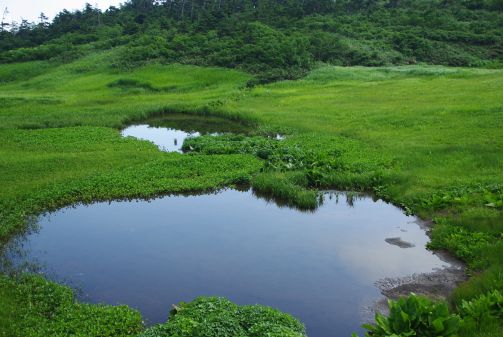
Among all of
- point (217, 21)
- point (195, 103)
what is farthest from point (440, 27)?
point (195, 103)

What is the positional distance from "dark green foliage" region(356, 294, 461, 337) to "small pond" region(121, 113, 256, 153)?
20.7 metres

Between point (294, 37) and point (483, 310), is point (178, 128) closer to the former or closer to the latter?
point (483, 310)

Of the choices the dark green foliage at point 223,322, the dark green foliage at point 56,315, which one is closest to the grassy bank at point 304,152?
the dark green foliage at point 56,315

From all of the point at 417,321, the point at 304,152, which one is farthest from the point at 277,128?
the point at 417,321

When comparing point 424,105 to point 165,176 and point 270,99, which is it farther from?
point 165,176

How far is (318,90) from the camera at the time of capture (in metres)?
45.9

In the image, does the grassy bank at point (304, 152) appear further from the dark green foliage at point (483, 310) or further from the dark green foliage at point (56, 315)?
the dark green foliage at point (483, 310)

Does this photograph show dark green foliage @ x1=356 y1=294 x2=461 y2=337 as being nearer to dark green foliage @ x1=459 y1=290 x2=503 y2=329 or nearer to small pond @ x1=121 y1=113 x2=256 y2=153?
dark green foliage @ x1=459 y1=290 x2=503 y2=329

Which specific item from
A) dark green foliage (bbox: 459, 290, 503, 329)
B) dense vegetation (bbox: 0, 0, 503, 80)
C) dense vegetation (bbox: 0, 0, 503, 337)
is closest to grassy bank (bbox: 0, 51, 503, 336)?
dense vegetation (bbox: 0, 0, 503, 337)

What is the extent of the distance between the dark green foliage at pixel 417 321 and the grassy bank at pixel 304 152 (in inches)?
90.2

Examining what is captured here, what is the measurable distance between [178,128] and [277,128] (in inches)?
287

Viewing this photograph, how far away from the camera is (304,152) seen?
1037 inches

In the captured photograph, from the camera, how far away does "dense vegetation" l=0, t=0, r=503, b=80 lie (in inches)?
2232

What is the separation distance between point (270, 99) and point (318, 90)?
5.23 meters
